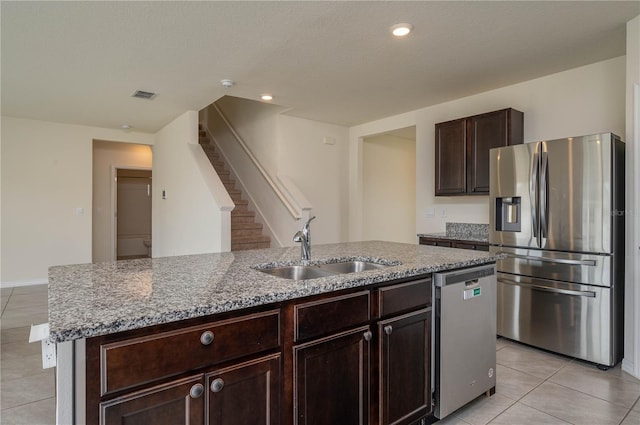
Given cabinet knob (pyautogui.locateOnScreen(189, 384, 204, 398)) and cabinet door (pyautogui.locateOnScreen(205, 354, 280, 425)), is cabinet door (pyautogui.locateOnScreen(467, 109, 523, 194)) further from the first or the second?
cabinet knob (pyautogui.locateOnScreen(189, 384, 204, 398))

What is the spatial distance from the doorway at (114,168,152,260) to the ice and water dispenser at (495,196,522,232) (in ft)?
26.0

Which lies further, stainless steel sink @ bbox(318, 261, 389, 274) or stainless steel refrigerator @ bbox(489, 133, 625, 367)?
stainless steel refrigerator @ bbox(489, 133, 625, 367)

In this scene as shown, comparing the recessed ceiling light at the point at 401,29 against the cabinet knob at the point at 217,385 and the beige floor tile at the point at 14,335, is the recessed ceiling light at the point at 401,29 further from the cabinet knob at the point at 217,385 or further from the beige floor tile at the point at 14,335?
the beige floor tile at the point at 14,335

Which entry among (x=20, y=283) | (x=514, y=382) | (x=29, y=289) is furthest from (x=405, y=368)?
(x=20, y=283)

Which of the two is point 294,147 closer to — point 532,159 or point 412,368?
point 532,159

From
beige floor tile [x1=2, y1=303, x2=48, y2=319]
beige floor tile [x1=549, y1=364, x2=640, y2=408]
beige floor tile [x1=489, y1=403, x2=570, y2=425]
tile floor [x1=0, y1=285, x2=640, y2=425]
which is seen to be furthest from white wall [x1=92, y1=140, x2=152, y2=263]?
beige floor tile [x1=549, y1=364, x2=640, y2=408]

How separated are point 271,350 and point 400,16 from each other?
2.26 m

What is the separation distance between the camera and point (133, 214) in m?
8.97

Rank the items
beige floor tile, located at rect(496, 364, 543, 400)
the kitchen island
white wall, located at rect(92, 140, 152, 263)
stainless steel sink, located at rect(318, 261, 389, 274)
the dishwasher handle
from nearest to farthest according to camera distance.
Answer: the kitchen island → the dishwasher handle → stainless steel sink, located at rect(318, 261, 389, 274) → beige floor tile, located at rect(496, 364, 543, 400) → white wall, located at rect(92, 140, 152, 263)

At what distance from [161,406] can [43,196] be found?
231 inches

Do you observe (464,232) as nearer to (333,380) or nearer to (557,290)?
(557,290)

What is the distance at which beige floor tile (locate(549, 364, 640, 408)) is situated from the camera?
2.30 m

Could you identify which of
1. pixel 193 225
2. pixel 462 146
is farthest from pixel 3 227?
pixel 462 146

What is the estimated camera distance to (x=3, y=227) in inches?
209
